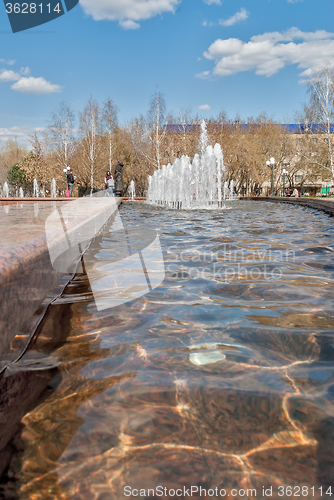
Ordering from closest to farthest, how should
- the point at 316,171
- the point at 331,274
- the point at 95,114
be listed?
the point at 331,274, the point at 316,171, the point at 95,114

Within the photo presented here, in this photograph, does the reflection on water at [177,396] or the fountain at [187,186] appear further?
the fountain at [187,186]

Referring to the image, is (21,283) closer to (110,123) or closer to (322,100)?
(322,100)

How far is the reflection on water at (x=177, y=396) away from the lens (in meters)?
1.15

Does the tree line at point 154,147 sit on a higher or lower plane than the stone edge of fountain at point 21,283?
higher

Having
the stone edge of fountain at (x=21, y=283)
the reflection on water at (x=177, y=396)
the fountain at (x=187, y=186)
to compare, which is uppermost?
the fountain at (x=187, y=186)

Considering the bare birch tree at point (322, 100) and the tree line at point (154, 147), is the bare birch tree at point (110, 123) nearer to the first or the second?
the tree line at point (154, 147)

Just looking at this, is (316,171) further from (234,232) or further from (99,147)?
(234,232)

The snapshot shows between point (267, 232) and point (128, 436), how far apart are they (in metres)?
5.67

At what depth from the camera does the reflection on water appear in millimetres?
1153

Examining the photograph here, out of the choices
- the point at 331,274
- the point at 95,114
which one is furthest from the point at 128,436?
the point at 95,114

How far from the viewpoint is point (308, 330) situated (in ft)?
7.11

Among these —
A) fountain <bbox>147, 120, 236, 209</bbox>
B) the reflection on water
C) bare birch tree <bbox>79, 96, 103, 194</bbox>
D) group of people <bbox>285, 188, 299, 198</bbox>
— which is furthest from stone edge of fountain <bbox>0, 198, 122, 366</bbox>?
bare birch tree <bbox>79, 96, 103, 194</bbox>

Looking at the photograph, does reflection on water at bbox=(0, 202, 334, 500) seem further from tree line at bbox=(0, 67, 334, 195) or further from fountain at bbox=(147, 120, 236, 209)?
tree line at bbox=(0, 67, 334, 195)

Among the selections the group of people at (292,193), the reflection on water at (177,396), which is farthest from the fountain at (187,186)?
the reflection on water at (177,396)
